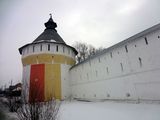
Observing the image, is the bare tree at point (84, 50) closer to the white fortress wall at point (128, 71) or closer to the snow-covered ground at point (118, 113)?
the white fortress wall at point (128, 71)

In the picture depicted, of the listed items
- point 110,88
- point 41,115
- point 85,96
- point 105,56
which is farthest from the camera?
point 85,96

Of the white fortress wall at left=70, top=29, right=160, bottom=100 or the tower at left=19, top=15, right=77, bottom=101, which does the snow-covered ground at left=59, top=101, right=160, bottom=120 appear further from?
the tower at left=19, top=15, right=77, bottom=101

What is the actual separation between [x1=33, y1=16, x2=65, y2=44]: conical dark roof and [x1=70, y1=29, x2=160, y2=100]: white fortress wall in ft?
32.3

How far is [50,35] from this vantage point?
24.8 metres

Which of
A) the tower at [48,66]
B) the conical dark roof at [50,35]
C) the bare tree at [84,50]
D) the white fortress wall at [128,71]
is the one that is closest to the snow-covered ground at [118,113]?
the white fortress wall at [128,71]

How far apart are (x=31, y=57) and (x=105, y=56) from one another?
12.9 metres

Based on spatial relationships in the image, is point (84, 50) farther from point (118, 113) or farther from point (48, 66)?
point (118, 113)

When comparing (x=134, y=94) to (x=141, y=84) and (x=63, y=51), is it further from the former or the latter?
(x=63, y=51)

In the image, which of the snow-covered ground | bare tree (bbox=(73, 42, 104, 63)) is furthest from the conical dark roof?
the snow-covered ground

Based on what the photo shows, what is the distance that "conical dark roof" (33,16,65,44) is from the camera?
23.5 m

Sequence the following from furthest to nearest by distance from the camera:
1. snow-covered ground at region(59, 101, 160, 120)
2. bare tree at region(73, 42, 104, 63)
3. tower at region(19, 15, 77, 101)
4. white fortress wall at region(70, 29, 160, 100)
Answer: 1. bare tree at region(73, 42, 104, 63)
2. tower at region(19, 15, 77, 101)
3. white fortress wall at region(70, 29, 160, 100)
4. snow-covered ground at region(59, 101, 160, 120)

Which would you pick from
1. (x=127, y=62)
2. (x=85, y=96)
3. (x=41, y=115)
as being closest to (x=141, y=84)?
(x=127, y=62)

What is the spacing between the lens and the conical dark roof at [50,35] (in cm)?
2353

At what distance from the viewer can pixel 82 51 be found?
112 feet
